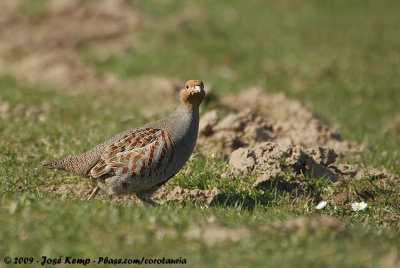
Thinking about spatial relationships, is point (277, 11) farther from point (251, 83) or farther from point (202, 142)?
point (202, 142)

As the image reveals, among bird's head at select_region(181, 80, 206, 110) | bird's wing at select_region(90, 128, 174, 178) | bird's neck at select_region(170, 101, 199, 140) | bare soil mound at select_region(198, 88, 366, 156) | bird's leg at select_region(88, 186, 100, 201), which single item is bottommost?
bird's leg at select_region(88, 186, 100, 201)

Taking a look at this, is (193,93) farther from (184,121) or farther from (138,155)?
(138,155)

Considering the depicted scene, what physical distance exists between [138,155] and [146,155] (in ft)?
0.25

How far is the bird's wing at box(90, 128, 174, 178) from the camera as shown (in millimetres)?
4816

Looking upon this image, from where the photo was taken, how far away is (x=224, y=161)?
20.2ft

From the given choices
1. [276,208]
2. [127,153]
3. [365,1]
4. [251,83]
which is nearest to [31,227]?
[127,153]

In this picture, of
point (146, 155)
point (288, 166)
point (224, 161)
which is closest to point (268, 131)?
point (224, 161)

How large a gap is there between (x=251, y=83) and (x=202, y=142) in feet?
15.9

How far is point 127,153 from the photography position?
487cm

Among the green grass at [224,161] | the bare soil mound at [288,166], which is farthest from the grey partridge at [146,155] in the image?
the bare soil mound at [288,166]

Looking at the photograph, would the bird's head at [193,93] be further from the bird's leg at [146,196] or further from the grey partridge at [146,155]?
the bird's leg at [146,196]

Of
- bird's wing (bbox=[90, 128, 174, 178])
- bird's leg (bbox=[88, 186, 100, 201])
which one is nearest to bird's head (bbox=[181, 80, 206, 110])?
bird's wing (bbox=[90, 128, 174, 178])

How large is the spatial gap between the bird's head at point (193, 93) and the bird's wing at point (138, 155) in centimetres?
35

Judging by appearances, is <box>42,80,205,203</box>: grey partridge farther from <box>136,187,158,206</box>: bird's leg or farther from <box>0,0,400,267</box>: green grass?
<box>0,0,400,267</box>: green grass
